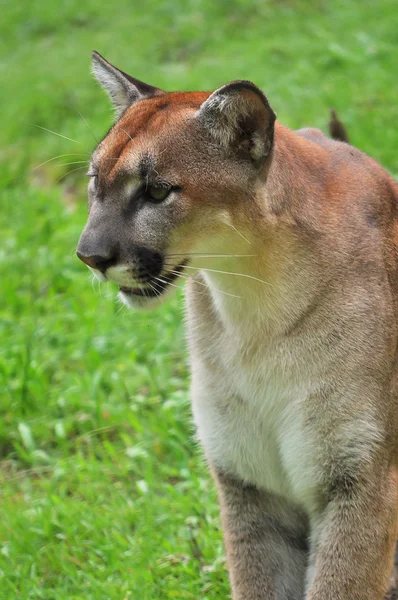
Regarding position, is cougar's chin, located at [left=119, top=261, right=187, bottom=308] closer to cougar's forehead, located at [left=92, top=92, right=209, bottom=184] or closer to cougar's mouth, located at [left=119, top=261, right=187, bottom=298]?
cougar's mouth, located at [left=119, top=261, right=187, bottom=298]

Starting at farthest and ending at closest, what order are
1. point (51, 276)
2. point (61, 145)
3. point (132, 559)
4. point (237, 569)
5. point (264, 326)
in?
point (61, 145) → point (51, 276) → point (132, 559) → point (237, 569) → point (264, 326)

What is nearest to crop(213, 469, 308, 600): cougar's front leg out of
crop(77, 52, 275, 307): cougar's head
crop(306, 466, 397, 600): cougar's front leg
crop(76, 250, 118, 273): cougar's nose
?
crop(306, 466, 397, 600): cougar's front leg

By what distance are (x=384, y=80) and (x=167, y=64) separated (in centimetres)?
313

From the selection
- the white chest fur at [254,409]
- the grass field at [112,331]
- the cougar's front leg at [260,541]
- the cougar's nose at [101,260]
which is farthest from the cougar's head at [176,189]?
the grass field at [112,331]

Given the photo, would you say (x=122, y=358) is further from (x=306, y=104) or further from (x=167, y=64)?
(x=167, y=64)

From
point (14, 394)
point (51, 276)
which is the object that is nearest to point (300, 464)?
point (14, 394)

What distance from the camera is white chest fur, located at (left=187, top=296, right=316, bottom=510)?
384 centimetres

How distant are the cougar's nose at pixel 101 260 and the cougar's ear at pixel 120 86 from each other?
87cm

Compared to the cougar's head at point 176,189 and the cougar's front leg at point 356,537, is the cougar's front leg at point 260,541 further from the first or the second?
the cougar's head at point 176,189

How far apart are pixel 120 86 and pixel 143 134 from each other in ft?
1.92

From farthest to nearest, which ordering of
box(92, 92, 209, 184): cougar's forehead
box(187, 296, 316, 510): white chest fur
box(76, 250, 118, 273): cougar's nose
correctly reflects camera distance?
box(187, 296, 316, 510): white chest fur
box(92, 92, 209, 184): cougar's forehead
box(76, 250, 118, 273): cougar's nose

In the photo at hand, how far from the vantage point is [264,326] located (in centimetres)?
392

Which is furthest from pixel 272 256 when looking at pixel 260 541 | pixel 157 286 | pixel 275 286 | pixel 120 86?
pixel 260 541

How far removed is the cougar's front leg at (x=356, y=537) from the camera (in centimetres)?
373
